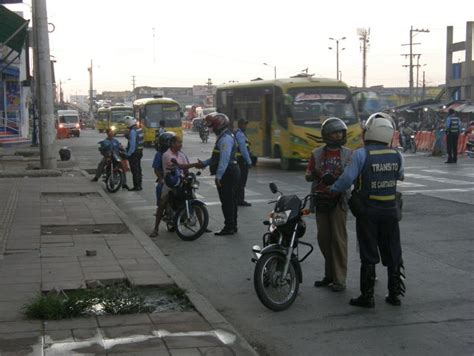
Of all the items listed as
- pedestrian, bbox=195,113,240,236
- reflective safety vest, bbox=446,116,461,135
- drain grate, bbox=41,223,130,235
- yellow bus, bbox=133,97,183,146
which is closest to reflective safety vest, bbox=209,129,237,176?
pedestrian, bbox=195,113,240,236

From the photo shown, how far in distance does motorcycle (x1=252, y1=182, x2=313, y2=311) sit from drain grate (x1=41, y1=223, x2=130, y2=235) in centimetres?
446

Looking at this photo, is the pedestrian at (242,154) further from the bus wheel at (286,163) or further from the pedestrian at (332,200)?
the bus wheel at (286,163)

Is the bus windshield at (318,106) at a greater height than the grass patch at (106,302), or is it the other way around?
the bus windshield at (318,106)

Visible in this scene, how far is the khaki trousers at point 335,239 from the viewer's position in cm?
699

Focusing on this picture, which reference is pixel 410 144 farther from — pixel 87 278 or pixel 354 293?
pixel 87 278

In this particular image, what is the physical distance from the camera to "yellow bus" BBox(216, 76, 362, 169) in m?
21.2

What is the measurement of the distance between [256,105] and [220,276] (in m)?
15.9

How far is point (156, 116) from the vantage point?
37562mm

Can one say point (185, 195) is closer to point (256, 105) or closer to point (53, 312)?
point (53, 312)

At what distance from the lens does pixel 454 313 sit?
6266 mm

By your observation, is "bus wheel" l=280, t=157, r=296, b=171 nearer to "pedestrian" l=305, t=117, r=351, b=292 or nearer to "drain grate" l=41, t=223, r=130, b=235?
"drain grate" l=41, t=223, r=130, b=235

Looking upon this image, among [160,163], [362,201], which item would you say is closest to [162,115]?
[160,163]

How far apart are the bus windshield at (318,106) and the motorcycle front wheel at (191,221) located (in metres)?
11.4

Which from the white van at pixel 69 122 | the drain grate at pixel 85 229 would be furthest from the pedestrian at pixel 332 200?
the white van at pixel 69 122
